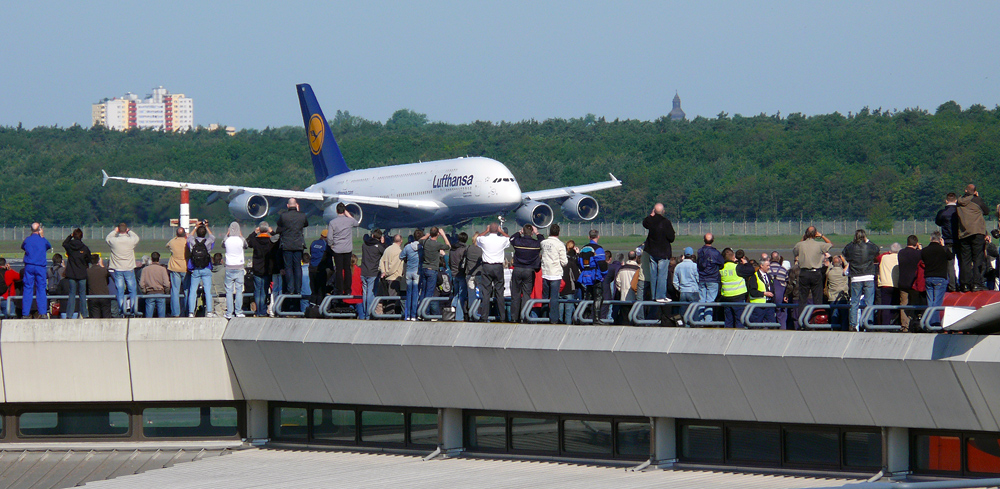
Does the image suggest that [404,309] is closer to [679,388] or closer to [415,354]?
[415,354]

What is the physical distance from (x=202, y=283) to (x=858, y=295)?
10.7 m

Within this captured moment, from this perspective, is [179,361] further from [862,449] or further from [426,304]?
[862,449]

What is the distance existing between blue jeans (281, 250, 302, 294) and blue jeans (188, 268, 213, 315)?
127 cm

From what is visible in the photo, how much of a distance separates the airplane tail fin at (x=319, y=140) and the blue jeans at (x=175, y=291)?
4211 cm

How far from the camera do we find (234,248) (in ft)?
65.1

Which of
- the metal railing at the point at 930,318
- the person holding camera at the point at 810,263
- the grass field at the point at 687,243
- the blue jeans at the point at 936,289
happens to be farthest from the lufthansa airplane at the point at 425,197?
the metal railing at the point at 930,318

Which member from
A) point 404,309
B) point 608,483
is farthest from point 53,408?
point 608,483

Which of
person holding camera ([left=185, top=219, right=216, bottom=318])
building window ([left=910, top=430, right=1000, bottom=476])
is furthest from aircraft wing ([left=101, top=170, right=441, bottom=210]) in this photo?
building window ([left=910, top=430, right=1000, bottom=476])

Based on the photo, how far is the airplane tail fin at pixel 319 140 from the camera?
63969 millimetres

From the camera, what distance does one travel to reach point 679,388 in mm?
18547

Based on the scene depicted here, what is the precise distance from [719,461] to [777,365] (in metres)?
2.84

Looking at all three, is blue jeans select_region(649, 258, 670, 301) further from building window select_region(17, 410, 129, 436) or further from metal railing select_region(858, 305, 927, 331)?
building window select_region(17, 410, 129, 436)

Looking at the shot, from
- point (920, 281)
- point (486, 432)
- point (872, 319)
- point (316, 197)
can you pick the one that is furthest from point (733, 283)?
point (316, 197)

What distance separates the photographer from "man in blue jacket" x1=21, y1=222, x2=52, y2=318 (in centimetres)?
2050
